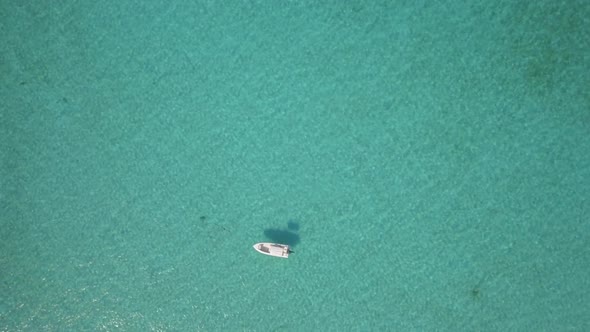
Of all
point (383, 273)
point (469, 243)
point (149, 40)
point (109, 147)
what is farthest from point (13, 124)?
point (469, 243)

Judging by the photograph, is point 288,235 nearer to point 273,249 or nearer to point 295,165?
point 273,249

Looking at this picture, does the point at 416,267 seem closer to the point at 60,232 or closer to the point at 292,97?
the point at 292,97

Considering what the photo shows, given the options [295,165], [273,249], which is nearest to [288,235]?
[273,249]

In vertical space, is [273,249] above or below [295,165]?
below

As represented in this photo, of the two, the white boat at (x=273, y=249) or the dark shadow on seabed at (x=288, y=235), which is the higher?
the dark shadow on seabed at (x=288, y=235)
